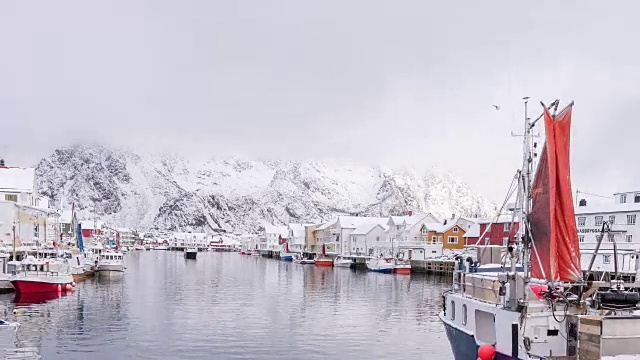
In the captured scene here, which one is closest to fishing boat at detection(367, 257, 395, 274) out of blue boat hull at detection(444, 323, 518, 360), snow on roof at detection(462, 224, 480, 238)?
snow on roof at detection(462, 224, 480, 238)

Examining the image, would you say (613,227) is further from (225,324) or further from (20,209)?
(20,209)

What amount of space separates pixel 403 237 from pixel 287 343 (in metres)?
104

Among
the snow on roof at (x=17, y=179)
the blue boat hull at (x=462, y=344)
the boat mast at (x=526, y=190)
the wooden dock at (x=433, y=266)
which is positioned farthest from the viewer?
the wooden dock at (x=433, y=266)

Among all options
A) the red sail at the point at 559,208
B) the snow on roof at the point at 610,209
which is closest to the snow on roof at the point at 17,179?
the snow on roof at the point at 610,209

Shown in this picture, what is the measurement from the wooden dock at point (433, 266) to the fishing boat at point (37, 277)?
59.7 m

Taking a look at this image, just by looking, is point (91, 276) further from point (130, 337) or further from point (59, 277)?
point (130, 337)

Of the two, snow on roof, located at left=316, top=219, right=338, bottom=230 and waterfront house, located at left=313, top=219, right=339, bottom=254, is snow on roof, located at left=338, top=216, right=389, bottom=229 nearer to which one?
waterfront house, located at left=313, top=219, right=339, bottom=254

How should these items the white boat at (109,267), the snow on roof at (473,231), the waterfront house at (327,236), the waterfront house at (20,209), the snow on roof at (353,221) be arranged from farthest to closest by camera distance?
1. the waterfront house at (327,236)
2. the snow on roof at (353,221)
3. the snow on roof at (473,231)
4. the white boat at (109,267)
5. the waterfront house at (20,209)

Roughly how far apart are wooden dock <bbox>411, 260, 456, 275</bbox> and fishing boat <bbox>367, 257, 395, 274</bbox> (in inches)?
213

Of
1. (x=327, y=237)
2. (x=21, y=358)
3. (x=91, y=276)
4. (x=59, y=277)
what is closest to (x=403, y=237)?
(x=327, y=237)

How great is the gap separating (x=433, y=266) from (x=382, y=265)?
8961 mm

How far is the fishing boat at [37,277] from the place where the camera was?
59.8m

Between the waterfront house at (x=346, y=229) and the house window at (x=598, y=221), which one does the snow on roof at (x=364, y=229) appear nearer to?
the waterfront house at (x=346, y=229)

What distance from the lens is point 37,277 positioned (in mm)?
60531
